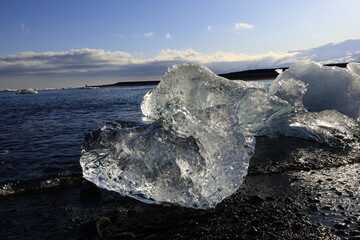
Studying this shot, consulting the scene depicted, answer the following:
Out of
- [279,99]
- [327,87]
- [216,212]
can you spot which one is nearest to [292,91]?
[279,99]

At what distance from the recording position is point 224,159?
8.78 ft

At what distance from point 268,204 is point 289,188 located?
1.60 ft

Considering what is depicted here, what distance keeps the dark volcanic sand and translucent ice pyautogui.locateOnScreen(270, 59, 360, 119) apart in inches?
140

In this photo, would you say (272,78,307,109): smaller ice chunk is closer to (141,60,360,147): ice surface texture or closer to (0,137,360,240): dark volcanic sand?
(141,60,360,147): ice surface texture

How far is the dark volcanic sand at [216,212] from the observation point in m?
2.02

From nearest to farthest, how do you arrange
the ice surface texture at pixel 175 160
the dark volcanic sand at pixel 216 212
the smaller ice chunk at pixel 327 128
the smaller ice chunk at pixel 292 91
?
1. the dark volcanic sand at pixel 216 212
2. the ice surface texture at pixel 175 160
3. the smaller ice chunk at pixel 327 128
4. the smaller ice chunk at pixel 292 91

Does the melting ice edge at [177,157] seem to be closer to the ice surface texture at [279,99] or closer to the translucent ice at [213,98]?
the ice surface texture at [279,99]

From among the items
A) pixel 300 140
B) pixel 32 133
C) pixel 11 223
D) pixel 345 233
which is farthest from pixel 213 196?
pixel 32 133

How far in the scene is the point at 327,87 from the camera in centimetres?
670

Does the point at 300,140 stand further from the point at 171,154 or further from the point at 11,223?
the point at 11,223

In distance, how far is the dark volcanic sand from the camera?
202cm

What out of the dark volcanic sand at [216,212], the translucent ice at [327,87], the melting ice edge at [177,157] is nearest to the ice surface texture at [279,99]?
the translucent ice at [327,87]

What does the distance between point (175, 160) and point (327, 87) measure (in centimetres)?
538

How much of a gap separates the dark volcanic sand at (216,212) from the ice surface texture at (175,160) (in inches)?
5.0
